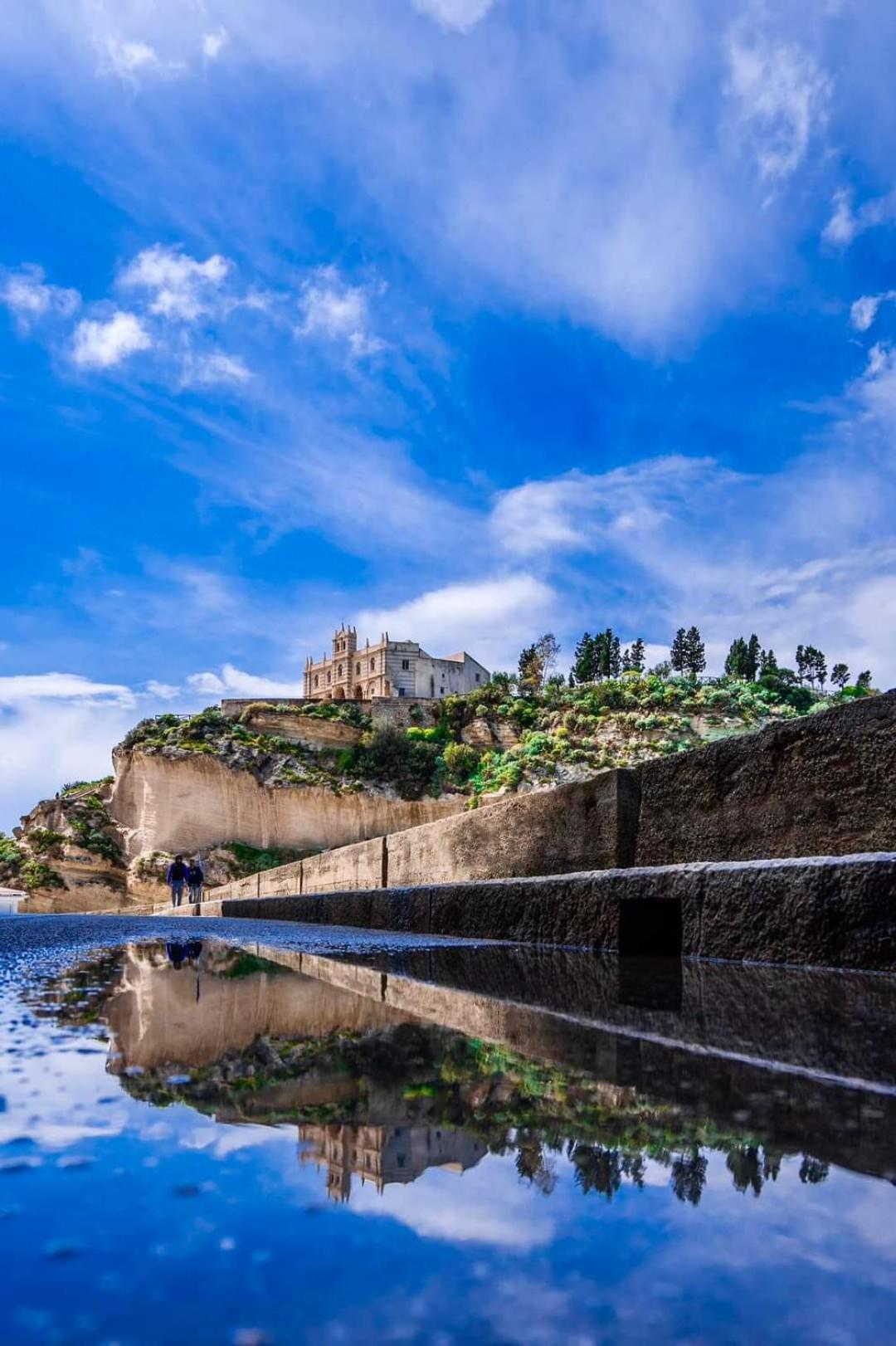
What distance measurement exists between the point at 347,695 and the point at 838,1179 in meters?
81.2

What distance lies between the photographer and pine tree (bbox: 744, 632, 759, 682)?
87.0 meters

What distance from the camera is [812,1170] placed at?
0.87m

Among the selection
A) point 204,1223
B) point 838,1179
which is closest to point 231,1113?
point 204,1223

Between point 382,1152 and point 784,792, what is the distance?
141 inches

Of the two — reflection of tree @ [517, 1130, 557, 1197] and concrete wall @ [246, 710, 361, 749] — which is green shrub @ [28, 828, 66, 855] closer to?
concrete wall @ [246, 710, 361, 749]

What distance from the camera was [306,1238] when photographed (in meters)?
0.70

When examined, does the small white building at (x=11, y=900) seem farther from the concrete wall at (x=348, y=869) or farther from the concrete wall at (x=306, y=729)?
the concrete wall at (x=348, y=869)

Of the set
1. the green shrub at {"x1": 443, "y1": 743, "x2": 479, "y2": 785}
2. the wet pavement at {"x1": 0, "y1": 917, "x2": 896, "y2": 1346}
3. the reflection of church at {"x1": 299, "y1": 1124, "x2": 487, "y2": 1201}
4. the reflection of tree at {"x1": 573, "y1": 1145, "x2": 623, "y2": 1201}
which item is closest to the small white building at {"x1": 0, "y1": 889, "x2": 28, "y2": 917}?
the green shrub at {"x1": 443, "y1": 743, "x2": 479, "y2": 785}

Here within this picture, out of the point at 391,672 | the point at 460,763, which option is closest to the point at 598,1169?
the point at 460,763

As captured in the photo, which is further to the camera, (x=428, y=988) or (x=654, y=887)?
(x=654, y=887)

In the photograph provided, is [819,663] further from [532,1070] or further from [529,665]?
[532,1070]

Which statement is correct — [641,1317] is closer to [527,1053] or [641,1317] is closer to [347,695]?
[527,1053]

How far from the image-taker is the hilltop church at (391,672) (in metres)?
77.8

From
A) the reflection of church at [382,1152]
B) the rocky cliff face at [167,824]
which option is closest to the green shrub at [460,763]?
the rocky cliff face at [167,824]
